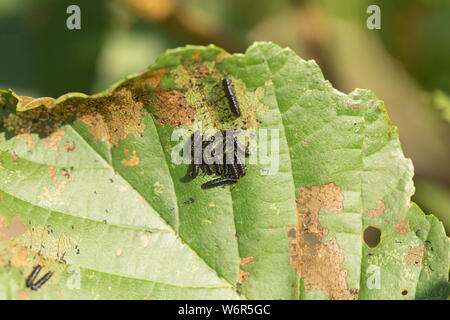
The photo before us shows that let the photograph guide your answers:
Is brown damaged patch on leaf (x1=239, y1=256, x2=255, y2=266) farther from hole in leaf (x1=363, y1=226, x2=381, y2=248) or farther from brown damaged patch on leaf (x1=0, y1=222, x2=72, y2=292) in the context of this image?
brown damaged patch on leaf (x1=0, y1=222, x2=72, y2=292)

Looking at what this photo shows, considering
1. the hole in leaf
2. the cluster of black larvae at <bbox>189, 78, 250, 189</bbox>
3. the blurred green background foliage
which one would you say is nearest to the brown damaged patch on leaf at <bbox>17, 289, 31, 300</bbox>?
the cluster of black larvae at <bbox>189, 78, 250, 189</bbox>

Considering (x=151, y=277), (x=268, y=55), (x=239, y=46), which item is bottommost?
(x=151, y=277)

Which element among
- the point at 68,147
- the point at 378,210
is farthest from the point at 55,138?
the point at 378,210

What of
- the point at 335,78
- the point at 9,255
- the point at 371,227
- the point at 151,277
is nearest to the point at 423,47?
the point at 335,78

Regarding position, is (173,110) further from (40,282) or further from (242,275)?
(40,282)

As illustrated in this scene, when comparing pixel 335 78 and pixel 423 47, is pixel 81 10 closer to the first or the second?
pixel 335 78

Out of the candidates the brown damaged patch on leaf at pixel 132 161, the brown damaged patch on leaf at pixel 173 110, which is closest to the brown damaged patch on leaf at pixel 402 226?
the brown damaged patch on leaf at pixel 173 110

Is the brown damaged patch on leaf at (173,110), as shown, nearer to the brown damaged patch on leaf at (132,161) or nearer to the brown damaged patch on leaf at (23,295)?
the brown damaged patch on leaf at (132,161)
